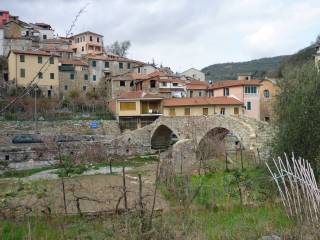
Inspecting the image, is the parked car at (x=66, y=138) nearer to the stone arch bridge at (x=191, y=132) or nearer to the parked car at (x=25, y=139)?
the parked car at (x=25, y=139)

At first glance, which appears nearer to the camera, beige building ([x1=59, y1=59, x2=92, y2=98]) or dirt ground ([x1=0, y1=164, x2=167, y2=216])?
dirt ground ([x1=0, y1=164, x2=167, y2=216])

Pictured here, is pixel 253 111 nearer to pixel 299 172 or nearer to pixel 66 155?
pixel 66 155

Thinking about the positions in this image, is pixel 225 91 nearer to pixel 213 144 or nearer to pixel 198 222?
pixel 213 144

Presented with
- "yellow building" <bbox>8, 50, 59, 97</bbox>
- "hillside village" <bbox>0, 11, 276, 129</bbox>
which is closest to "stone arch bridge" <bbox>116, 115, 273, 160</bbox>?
"hillside village" <bbox>0, 11, 276, 129</bbox>

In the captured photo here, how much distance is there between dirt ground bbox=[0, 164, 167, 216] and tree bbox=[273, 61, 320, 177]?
4.96 metres

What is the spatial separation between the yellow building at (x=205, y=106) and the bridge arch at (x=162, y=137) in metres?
3.25

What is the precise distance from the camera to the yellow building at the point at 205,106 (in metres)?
45.8

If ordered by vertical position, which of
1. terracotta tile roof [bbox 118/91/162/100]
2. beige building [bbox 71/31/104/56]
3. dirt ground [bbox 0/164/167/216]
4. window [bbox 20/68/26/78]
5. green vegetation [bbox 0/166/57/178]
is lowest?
green vegetation [bbox 0/166/57/178]

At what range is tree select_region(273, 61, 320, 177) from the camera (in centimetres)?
1390

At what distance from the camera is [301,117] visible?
549 inches

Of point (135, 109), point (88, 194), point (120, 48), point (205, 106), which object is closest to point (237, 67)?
point (120, 48)

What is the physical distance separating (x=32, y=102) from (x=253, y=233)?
44.1 m

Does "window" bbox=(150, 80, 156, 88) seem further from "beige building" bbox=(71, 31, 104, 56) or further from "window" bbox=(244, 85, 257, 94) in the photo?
"beige building" bbox=(71, 31, 104, 56)

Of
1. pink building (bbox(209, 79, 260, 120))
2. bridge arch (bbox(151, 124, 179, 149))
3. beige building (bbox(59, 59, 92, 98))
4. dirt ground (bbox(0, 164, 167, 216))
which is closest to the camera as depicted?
dirt ground (bbox(0, 164, 167, 216))
